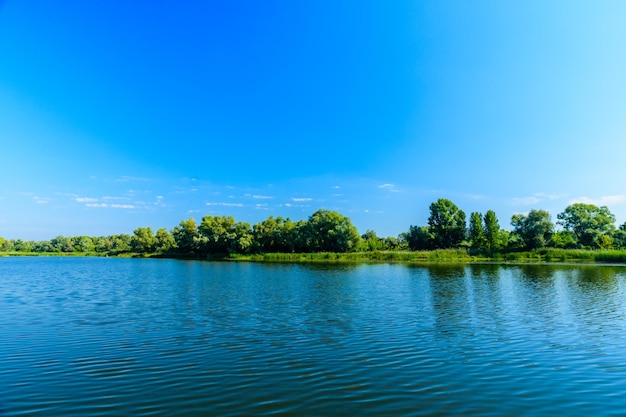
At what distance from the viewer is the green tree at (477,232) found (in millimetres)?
89375

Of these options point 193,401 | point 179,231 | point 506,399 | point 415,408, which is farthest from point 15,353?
point 179,231

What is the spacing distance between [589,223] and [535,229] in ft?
56.0

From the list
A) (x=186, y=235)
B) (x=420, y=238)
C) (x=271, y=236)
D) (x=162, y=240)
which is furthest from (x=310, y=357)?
(x=162, y=240)

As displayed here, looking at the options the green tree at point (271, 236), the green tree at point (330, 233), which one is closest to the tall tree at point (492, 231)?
the green tree at point (330, 233)

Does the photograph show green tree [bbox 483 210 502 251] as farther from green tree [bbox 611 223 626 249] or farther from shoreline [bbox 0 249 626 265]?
green tree [bbox 611 223 626 249]

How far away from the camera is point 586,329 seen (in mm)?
15344

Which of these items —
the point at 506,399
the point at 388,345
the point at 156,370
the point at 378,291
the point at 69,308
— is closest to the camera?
the point at 506,399

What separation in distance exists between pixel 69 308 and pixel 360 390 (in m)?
18.1

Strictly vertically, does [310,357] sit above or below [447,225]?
below

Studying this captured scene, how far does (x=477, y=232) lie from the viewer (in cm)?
9106

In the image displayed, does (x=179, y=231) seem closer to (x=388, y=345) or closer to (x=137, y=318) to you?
(x=137, y=318)

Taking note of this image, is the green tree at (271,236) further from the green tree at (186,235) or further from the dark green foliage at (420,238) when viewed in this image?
the dark green foliage at (420,238)

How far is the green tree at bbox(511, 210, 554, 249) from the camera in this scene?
276 ft

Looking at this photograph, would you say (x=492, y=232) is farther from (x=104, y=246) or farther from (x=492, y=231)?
(x=104, y=246)
